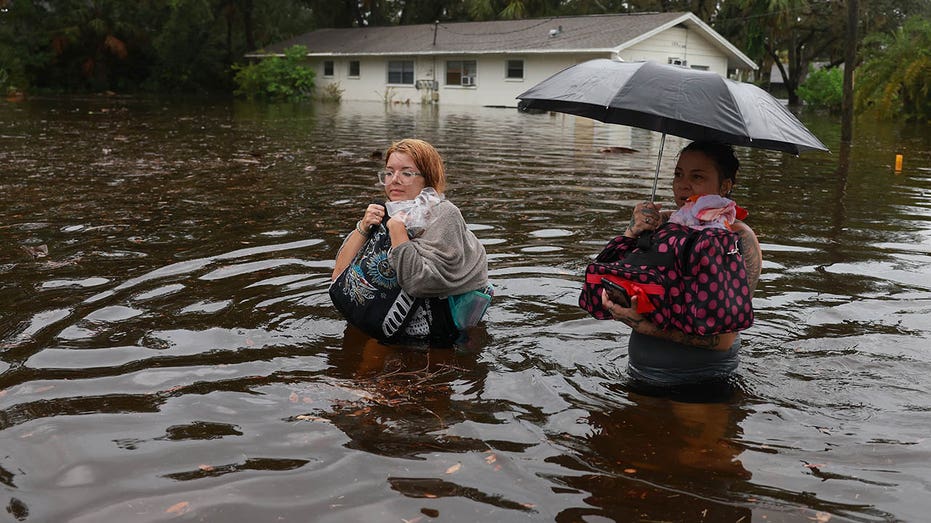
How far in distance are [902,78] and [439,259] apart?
2652 centimetres

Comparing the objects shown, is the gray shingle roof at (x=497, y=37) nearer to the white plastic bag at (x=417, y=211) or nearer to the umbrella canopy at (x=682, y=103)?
the white plastic bag at (x=417, y=211)

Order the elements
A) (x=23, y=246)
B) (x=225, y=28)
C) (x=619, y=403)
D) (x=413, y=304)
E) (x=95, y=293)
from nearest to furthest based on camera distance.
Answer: (x=619, y=403) → (x=413, y=304) → (x=95, y=293) → (x=23, y=246) → (x=225, y=28)

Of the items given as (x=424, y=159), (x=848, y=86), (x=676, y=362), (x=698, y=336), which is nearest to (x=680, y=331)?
(x=698, y=336)

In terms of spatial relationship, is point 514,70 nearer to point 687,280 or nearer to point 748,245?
point 748,245

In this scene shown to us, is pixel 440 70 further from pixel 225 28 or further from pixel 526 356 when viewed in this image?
pixel 526 356

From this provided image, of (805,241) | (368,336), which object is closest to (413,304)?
(368,336)

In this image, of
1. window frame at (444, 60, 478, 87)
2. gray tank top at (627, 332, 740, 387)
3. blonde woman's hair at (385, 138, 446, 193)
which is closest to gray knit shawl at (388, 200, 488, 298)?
blonde woman's hair at (385, 138, 446, 193)

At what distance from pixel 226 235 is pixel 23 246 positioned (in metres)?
1.74

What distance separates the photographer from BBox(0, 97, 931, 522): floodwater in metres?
3.39

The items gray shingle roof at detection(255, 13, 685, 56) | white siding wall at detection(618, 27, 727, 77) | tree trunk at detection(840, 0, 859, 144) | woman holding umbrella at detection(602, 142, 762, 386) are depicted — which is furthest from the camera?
white siding wall at detection(618, 27, 727, 77)

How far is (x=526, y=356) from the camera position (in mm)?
5164

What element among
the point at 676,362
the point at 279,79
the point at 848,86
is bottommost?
the point at 676,362

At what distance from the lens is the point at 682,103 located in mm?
3979

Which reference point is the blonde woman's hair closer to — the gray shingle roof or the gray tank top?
the gray tank top
